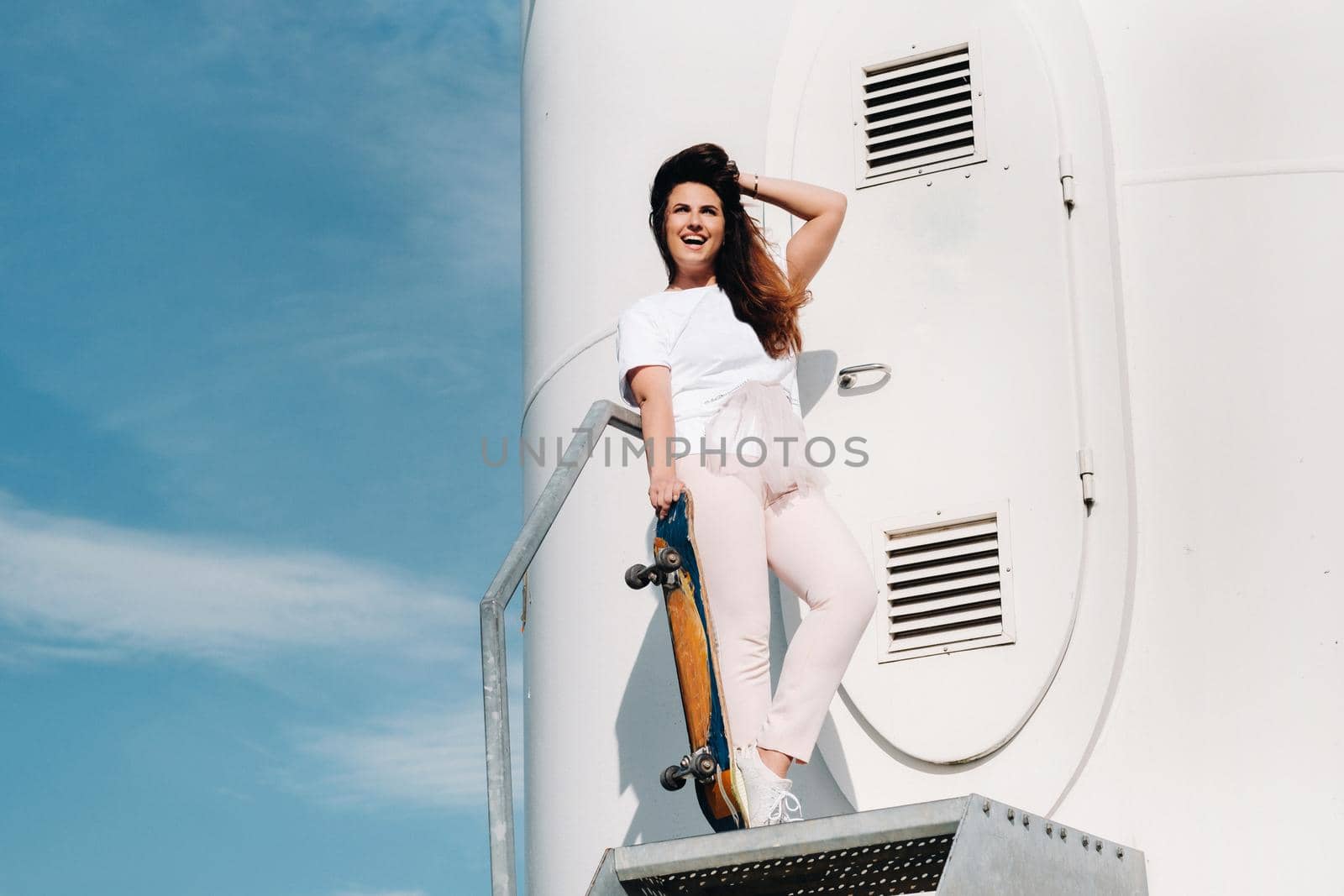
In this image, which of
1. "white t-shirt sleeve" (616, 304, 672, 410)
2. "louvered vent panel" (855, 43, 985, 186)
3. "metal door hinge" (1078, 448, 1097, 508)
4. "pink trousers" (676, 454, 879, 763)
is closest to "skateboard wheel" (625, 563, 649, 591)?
"pink trousers" (676, 454, 879, 763)

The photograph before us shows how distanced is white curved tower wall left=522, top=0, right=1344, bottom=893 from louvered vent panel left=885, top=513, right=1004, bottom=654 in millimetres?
50

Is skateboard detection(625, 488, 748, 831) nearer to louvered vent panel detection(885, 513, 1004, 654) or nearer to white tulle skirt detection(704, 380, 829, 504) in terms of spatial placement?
white tulle skirt detection(704, 380, 829, 504)

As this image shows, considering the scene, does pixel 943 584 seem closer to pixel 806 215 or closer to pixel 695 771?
pixel 806 215

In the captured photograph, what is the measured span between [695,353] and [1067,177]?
1.24 metres

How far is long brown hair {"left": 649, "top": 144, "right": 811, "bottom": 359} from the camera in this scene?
4805 mm

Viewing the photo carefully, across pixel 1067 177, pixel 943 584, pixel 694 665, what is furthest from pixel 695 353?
pixel 1067 177

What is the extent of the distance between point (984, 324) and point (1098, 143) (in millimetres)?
591

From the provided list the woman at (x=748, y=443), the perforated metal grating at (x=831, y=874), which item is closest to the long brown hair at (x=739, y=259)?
the woman at (x=748, y=443)

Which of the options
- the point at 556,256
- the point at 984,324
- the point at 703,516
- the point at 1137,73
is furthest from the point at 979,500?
the point at 556,256

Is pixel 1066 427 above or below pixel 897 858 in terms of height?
above

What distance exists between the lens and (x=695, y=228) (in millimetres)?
4887

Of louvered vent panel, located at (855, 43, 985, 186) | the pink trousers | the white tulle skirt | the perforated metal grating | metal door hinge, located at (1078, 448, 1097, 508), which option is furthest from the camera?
louvered vent panel, located at (855, 43, 985, 186)

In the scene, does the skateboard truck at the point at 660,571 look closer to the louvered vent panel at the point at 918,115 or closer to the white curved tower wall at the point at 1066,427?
the white curved tower wall at the point at 1066,427

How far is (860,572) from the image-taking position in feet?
14.6
